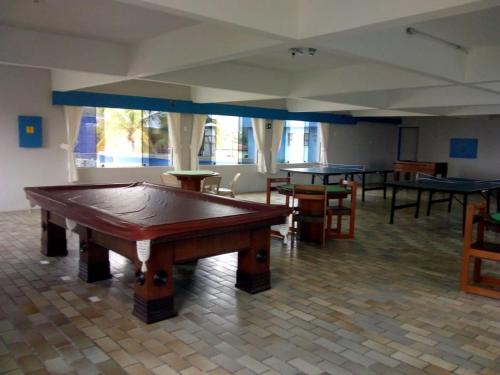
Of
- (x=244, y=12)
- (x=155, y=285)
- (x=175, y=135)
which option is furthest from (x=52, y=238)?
(x=175, y=135)

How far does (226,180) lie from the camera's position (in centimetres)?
1142

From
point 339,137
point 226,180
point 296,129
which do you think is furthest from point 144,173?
point 339,137

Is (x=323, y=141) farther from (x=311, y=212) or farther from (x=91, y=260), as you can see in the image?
(x=91, y=260)

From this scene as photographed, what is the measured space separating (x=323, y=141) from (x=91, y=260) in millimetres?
10269

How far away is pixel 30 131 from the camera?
8031 mm

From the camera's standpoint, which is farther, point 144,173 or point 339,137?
Answer: point 339,137

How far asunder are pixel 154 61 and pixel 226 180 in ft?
20.9

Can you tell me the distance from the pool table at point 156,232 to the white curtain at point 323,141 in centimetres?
882

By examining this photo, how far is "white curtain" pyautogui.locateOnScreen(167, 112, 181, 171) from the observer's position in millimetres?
10086

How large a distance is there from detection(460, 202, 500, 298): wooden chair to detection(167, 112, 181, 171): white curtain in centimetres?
704

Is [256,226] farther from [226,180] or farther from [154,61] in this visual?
[226,180]

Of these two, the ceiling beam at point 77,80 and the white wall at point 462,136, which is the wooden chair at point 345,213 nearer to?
the ceiling beam at point 77,80

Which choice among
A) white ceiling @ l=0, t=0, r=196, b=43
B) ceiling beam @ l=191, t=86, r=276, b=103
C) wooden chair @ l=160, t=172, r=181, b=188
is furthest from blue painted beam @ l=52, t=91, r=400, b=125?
white ceiling @ l=0, t=0, r=196, b=43

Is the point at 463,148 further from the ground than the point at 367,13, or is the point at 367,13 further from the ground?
the point at 367,13
